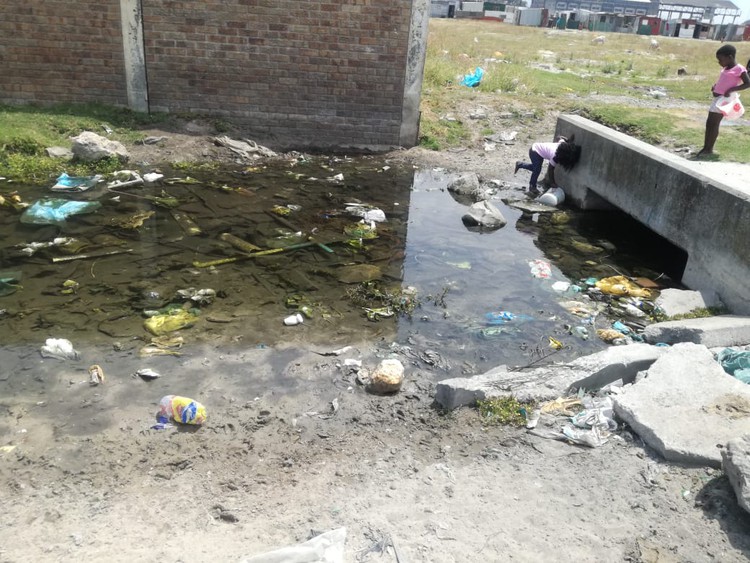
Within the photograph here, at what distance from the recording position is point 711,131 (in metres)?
7.53

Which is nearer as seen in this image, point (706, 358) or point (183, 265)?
point (706, 358)

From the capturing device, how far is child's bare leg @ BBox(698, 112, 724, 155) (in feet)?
24.3

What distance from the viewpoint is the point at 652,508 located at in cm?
277

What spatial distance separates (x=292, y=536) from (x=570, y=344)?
2.82m

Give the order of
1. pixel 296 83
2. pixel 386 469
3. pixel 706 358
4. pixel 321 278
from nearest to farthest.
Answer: pixel 386 469
pixel 706 358
pixel 321 278
pixel 296 83

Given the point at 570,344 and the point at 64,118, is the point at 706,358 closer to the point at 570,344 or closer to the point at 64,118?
the point at 570,344

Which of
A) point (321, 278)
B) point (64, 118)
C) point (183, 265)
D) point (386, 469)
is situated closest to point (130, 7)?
point (64, 118)

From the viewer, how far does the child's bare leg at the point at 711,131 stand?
7398 mm

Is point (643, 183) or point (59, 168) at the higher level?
point (643, 183)

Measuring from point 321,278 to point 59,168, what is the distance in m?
4.84

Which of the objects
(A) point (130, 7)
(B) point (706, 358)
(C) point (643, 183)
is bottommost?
(B) point (706, 358)

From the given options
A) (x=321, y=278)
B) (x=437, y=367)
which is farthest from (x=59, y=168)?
(x=437, y=367)

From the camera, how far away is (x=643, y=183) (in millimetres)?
6352

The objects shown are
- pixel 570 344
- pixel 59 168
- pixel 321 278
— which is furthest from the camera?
pixel 59 168
